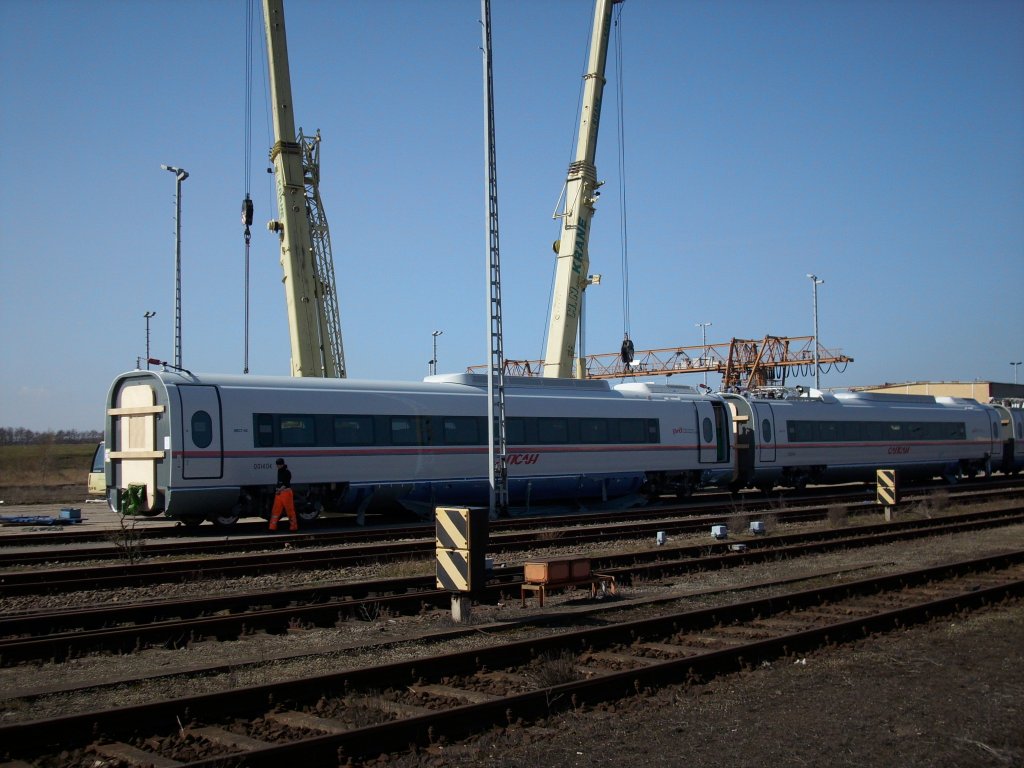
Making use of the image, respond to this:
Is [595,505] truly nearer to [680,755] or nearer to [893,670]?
[893,670]

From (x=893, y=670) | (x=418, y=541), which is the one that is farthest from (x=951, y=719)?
(x=418, y=541)

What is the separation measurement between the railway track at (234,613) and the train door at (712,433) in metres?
13.8

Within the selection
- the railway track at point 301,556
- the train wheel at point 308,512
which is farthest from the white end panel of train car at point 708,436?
the train wheel at point 308,512

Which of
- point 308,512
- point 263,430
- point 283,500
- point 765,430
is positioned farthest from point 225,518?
point 765,430

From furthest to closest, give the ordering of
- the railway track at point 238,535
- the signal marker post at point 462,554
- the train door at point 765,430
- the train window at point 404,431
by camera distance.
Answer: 1. the train door at point 765,430
2. the train window at point 404,431
3. the railway track at point 238,535
4. the signal marker post at point 462,554

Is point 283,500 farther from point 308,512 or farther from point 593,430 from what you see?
point 593,430

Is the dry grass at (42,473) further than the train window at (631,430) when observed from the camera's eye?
Yes

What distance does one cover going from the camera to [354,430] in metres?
22.2

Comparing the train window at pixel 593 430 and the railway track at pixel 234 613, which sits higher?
the train window at pixel 593 430

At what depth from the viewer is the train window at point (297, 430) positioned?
69.2ft

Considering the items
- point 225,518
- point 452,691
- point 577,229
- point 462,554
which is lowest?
point 452,691

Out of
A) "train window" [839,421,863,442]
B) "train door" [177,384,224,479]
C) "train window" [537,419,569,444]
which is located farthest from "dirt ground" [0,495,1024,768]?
"train window" [839,421,863,442]

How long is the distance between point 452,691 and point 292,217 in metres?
25.2

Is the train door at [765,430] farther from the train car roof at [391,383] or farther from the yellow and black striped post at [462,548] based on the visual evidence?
the yellow and black striped post at [462,548]
